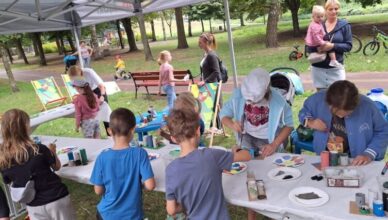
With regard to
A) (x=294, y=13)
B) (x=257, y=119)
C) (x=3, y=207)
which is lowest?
(x=3, y=207)

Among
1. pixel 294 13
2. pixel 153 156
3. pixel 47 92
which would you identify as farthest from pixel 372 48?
pixel 153 156

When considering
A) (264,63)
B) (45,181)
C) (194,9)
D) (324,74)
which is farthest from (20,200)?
(194,9)

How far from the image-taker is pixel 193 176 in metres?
1.97

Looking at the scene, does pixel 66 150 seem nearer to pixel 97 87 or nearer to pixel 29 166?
pixel 29 166

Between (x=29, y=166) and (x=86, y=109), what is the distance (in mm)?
2114

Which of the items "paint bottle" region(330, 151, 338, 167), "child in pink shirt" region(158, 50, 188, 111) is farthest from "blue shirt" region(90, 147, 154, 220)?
"child in pink shirt" region(158, 50, 188, 111)

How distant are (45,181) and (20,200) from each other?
0.21 metres

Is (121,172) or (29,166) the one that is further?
(29,166)

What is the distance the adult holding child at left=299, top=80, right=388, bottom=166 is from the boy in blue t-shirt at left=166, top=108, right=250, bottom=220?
0.93 m

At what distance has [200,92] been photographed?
17.9 feet

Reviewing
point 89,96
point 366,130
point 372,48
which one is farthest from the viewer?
point 372,48

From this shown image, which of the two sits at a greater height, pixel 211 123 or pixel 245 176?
pixel 245 176

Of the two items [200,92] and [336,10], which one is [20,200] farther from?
[336,10]

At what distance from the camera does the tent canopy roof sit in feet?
17.3
